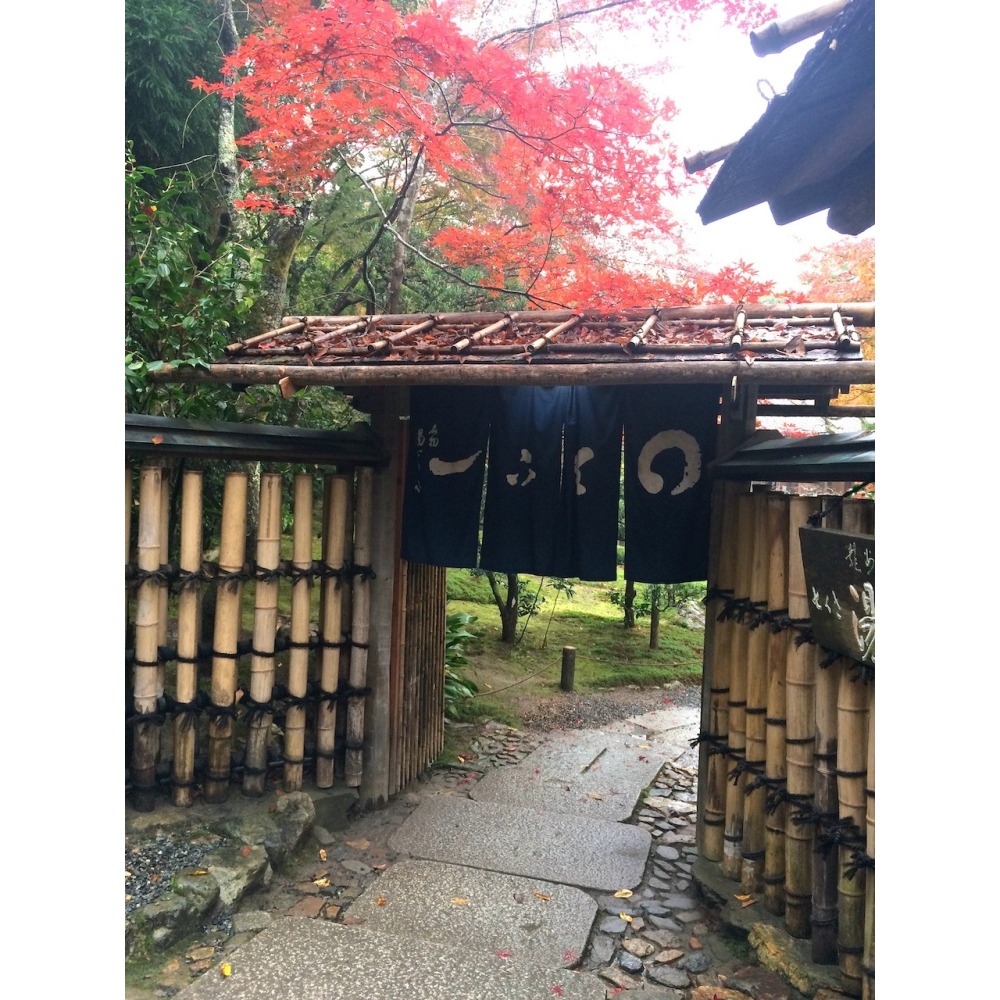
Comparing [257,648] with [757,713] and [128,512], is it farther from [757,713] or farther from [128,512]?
[757,713]

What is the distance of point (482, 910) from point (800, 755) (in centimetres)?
222

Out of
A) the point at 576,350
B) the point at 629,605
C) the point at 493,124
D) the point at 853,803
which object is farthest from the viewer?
the point at 629,605

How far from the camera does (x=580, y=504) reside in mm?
5434

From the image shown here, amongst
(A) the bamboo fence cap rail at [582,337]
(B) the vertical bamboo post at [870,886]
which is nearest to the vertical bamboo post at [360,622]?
(A) the bamboo fence cap rail at [582,337]

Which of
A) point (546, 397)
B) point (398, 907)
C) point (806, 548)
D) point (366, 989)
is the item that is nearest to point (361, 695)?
point (398, 907)

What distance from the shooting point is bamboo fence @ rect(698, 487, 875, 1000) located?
11.5 feet

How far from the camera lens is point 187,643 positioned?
16.6ft

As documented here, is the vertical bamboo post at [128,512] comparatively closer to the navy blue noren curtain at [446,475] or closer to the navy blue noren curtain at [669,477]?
the navy blue noren curtain at [446,475]

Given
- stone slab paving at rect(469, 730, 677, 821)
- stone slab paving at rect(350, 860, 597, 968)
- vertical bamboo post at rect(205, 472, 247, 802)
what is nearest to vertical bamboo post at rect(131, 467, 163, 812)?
vertical bamboo post at rect(205, 472, 247, 802)

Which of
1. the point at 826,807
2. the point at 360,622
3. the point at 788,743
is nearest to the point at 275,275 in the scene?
the point at 360,622

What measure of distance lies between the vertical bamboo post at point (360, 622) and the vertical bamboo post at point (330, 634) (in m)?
0.14

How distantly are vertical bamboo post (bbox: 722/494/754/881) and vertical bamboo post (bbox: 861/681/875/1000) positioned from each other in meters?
1.24

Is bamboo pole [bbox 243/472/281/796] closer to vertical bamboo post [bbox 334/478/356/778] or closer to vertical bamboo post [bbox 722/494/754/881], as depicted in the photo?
vertical bamboo post [bbox 334/478/356/778]

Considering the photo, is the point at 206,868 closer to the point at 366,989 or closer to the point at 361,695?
the point at 366,989
